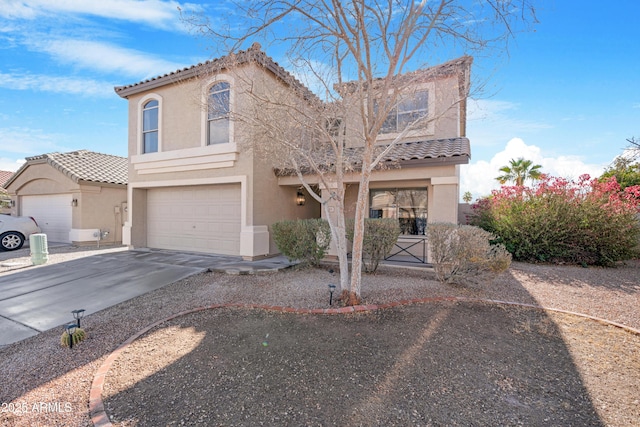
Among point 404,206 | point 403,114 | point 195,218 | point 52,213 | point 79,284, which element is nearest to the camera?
point 79,284

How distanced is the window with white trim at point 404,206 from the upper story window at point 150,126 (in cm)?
911

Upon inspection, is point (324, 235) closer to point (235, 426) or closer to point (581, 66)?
point (235, 426)

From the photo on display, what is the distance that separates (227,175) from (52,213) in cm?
1182

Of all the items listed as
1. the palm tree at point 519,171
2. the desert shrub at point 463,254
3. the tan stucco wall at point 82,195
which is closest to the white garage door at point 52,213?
the tan stucco wall at point 82,195

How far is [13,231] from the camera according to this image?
1246 cm

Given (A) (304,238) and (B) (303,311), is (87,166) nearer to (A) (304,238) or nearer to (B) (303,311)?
A: (A) (304,238)

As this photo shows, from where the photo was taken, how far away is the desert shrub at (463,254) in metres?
5.86

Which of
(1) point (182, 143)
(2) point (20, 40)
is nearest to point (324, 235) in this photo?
(1) point (182, 143)

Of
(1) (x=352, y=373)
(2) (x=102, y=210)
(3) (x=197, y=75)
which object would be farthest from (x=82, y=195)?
(1) (x=352, y=373)

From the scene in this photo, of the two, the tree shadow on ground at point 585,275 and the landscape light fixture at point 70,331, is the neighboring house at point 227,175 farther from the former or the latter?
the landscape light fixture at point 70,331

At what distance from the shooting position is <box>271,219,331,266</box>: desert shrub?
25.9 ft

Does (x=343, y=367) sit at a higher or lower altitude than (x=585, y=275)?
lower

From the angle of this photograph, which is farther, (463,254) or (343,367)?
(463,254)

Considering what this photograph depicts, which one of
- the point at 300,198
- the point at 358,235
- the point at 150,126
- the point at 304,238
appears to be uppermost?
the point at 150,126
